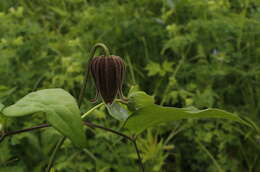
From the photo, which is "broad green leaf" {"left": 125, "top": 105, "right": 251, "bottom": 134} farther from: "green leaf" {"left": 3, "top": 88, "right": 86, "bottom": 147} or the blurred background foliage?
the blurred background foliage

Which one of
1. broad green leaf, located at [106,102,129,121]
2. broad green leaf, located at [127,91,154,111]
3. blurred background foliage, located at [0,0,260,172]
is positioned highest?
broad green leaf, located at [127,91,154,111]

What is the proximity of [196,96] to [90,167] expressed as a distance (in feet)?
1.74

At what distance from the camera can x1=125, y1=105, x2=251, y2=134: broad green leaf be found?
682mm

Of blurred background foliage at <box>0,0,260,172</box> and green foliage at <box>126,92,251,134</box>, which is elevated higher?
green foliage at <box>126,92,251,134</box>

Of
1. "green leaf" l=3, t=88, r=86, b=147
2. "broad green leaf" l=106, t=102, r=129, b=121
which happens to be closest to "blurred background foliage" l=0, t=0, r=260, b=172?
Answer: "broad green leaf" l=106, t=102, r=129, b=121

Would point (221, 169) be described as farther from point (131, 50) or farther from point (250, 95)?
point (131, 50)

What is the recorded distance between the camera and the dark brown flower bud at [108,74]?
0.78 meters

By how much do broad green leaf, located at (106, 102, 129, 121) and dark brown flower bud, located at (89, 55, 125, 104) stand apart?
0.02 metres

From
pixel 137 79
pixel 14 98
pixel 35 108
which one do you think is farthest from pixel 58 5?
pixel 35 108

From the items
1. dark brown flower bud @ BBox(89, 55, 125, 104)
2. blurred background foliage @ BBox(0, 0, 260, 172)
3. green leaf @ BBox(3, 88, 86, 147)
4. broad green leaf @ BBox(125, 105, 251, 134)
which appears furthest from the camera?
blurred background foliage @ BBox(0, 0, 260, 172)

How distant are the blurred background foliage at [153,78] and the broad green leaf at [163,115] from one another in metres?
0.39

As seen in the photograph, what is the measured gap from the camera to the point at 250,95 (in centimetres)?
158

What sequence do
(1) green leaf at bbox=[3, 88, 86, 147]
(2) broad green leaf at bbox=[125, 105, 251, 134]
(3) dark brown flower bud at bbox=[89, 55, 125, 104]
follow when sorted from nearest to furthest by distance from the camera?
(1) green leaf at bbox=[3, 88, 86, 147] < (2) broad green leaf at bbox=[125, 105, 251, 134] < (3) dark brown flower bud at bbox=[89, 55, 125, 104]

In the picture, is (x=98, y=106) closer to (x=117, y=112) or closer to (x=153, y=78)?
(x=117, y=112)
